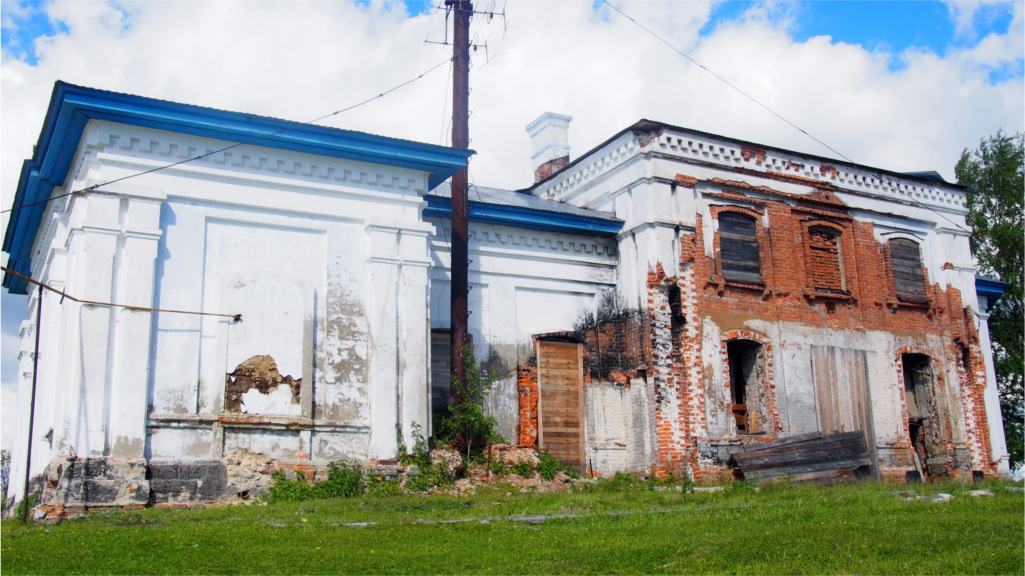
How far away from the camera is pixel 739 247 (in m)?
19.0

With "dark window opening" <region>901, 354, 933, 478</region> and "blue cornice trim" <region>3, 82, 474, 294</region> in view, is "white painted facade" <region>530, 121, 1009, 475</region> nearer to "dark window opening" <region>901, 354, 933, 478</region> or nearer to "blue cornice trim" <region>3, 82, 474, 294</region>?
"dark window opening" <region>901, 354, 933, 478</region>

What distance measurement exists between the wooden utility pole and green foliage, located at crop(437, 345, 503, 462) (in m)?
0.11

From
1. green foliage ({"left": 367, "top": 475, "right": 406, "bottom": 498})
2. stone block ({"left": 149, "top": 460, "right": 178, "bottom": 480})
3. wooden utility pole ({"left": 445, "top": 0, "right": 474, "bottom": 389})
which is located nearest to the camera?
stone block ({"left": 149, "top": 460, "right": 178, "bottom": 480})

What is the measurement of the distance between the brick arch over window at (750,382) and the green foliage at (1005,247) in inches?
465

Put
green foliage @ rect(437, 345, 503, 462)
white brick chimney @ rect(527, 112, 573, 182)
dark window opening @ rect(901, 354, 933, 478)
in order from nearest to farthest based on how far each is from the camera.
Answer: green foliage @ rect(437, 345, 503, 462) → dark window opening @ rect(901, 354, 933, 478) → white brick chimney @ rect(527, 112, 573, 182)

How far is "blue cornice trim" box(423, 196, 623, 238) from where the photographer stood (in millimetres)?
17453

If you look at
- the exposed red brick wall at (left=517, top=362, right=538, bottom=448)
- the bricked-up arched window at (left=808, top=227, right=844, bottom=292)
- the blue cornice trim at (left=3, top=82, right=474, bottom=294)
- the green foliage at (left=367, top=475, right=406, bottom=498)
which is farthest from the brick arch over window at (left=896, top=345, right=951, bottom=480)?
the green foliage at (left=367, top=475, right=406, bottom=498)

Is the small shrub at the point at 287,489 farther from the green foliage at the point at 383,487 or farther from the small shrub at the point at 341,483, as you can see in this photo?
the green foliage at the point at 383,487

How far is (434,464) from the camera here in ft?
48.8

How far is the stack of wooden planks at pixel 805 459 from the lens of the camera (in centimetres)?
1675

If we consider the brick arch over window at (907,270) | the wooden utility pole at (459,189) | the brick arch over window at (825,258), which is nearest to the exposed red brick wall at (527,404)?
the wooden utility pole at (459,189)

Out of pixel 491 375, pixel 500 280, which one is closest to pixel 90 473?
pixel 491 375

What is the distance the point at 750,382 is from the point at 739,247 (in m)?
2.66

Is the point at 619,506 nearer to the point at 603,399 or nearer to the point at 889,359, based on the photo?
the point at 603,399
